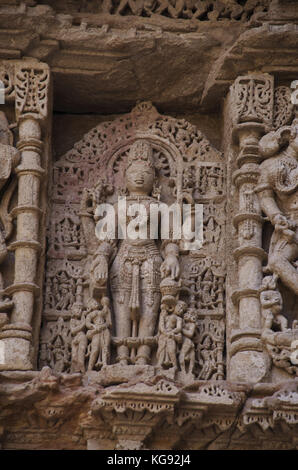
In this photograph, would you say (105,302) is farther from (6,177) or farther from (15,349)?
(6,177)

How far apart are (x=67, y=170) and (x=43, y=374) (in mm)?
2175

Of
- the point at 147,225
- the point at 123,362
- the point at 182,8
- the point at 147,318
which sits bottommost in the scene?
the point at 123,362

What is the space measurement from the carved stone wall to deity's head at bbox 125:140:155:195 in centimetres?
2

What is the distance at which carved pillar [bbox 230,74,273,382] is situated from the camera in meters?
9.00

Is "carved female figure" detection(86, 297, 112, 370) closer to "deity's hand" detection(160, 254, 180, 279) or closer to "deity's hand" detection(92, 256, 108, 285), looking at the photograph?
"deity's hand" detection(92, 256, 108, 285)

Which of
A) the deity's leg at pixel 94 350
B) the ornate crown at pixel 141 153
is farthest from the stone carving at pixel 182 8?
the deity's leg at pixel 94 350

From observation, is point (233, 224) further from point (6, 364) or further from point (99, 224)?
point (6, 364)

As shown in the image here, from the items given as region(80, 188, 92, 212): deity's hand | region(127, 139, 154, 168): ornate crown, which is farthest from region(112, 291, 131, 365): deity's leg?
region(127, 139, 154, 168): ornate crown

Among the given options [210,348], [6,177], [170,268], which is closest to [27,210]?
[6,177]

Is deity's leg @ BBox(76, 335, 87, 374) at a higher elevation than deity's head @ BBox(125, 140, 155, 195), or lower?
lower

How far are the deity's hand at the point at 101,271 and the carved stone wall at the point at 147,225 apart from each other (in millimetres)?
24

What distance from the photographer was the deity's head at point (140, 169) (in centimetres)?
994

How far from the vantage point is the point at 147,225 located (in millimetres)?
9781

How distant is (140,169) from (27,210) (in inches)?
40.7
